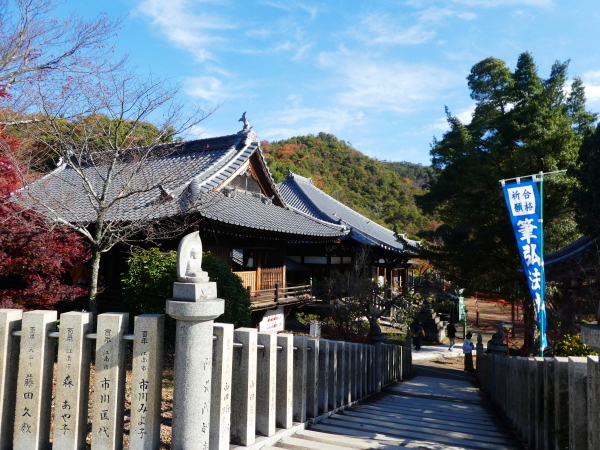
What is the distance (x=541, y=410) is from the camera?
4535 mm

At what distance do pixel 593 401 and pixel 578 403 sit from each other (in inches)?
22.8

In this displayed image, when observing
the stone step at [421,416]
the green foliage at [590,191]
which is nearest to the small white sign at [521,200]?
the green foliage at [590,191]

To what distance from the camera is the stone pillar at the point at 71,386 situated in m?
3.27

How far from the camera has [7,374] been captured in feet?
11.2

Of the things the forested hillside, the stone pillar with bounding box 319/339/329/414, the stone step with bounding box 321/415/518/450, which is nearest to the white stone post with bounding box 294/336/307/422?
the stone step with bounding box 321/415/518/450

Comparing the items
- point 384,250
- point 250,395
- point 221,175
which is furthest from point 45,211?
point 384,250

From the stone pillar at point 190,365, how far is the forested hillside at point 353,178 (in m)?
44.1

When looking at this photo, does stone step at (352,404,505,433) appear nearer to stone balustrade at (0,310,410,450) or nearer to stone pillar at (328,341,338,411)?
stone pillar at (328,341,338,411)

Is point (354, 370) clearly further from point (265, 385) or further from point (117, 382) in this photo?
point (117, 382)

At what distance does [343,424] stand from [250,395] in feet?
6.43

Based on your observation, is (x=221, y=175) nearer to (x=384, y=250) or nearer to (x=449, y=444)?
(x=449, y=444)

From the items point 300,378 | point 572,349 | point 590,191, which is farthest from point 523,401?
point 590,191

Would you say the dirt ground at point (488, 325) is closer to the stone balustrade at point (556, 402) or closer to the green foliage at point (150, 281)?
the stone balustrade at point (556, 402)

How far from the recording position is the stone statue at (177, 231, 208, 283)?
3.11 m
